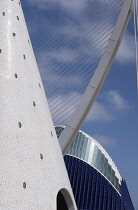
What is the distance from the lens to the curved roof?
67375 millimetres

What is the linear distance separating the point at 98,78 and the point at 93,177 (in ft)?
154

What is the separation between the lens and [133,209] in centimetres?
7219

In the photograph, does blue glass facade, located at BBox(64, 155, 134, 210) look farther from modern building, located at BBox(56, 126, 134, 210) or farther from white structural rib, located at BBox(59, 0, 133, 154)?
white structural rib, located at BBox(59, 0, 133, 154)

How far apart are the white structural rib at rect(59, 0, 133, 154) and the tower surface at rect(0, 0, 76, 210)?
27.5ft

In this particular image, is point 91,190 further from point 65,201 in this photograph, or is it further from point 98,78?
point 65,201

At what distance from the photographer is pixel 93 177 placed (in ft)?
217

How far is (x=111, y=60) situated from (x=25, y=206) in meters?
13.2

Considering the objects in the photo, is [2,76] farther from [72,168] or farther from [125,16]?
[72,168]

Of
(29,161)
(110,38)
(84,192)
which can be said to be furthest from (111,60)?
(84,192)

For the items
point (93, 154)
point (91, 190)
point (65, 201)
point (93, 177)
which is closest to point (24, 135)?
point (65, 201)

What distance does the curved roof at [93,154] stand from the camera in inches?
2653

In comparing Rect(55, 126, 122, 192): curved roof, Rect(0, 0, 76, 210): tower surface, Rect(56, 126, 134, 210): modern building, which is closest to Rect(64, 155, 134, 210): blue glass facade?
Rect(56, 126, 134, 210): modern building

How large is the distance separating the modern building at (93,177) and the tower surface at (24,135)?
53751mm

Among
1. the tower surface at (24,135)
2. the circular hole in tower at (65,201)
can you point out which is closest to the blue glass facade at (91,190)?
the circular hole in tower at (65,201)
